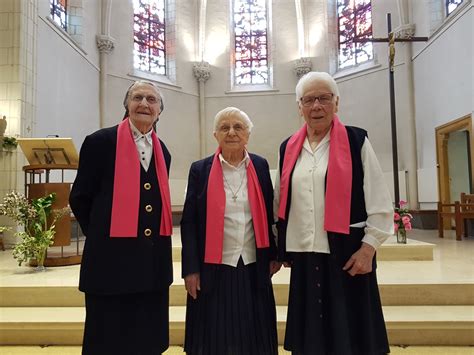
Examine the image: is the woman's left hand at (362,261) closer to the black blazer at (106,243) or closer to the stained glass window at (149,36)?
the black blazer at (106,243)

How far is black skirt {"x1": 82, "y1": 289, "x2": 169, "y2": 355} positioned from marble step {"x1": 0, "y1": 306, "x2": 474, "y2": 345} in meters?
1.25

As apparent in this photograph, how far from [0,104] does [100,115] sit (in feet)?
9.64

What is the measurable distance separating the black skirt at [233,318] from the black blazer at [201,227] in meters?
0.05

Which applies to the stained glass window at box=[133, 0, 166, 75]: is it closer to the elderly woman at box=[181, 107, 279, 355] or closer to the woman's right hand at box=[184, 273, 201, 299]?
the elderly woman at box=[181, 107, 279, 355]

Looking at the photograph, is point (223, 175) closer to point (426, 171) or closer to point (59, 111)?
point (59, 111)

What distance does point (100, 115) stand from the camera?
865cm

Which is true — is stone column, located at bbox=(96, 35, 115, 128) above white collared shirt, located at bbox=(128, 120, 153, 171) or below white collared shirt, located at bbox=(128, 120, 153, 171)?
above

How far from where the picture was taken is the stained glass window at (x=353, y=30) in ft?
31.2

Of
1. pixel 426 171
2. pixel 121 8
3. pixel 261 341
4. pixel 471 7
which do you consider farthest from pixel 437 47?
pixel 261 341

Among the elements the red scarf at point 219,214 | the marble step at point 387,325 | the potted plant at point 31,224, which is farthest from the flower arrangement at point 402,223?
the potted plant at point 31,224

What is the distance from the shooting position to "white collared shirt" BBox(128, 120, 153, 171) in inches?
65.8

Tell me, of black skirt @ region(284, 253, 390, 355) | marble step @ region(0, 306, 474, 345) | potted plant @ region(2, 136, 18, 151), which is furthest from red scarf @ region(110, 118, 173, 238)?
potted plant @ region(2, 136, 18, 151)

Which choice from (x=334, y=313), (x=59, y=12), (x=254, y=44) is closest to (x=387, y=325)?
(x=334, y=313)

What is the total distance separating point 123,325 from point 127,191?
0.55 m
